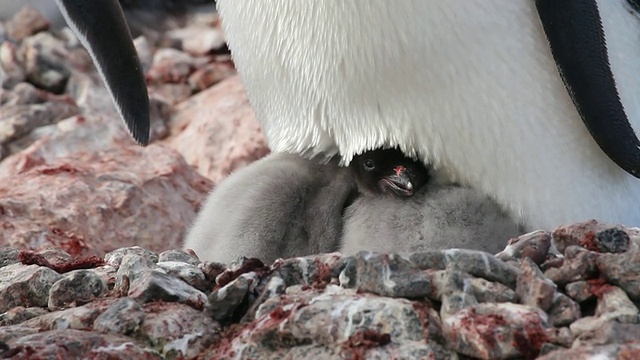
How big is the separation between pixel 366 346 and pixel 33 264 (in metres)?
0.82

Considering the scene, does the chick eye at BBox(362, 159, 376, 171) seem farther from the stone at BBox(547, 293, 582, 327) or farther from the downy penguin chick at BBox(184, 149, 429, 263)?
the stone at BBox(547, 293, 582, 327)

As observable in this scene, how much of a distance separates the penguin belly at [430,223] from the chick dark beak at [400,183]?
0.03m

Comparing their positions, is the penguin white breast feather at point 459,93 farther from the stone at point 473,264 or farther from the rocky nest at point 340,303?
the stone at point 473,264

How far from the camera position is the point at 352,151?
2.66 m

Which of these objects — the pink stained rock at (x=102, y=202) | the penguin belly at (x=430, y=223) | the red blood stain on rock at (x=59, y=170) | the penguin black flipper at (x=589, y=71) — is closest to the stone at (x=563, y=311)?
the penguin belly at (x=430, y=223)

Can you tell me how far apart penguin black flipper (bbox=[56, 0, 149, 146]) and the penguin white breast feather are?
0.40m

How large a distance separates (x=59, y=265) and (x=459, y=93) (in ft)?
2.97

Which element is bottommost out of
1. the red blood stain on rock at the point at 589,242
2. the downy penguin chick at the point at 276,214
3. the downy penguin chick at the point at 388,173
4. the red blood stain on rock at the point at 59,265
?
the downy penguin chick at the point at 276,214

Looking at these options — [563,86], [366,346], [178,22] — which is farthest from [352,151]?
[178,22]

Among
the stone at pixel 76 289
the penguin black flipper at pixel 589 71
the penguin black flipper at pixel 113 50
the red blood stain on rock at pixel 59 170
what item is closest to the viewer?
the stone at pixel 76 289

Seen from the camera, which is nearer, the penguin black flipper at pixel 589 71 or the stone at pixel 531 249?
the stone at pixel 531 249

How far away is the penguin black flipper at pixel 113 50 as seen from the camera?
2.88 metres

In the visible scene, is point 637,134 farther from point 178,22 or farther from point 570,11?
point 178,22

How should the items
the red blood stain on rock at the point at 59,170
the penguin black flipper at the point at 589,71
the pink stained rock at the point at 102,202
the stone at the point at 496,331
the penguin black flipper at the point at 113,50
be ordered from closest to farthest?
the stone at the point at 496,331
the penguin black flipper at the point at 589,71
the penguin black flipper at the point at 113,50
the pink stained rock at the point at 102,202
the red blood stain on rock at the point at 59,170
